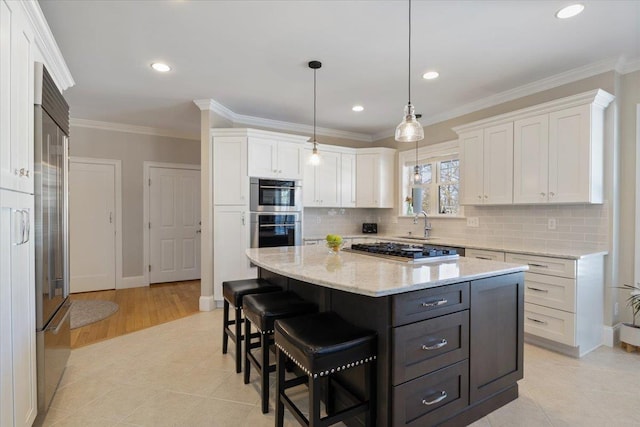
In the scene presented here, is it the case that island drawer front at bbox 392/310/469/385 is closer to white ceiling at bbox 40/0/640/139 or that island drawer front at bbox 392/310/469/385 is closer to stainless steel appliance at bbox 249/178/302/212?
white ceiling at bbox 40/0/640/139

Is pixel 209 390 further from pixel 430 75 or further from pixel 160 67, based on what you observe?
pixel 430 75

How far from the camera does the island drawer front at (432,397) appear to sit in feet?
5.16

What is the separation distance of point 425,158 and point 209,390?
4.05 metres

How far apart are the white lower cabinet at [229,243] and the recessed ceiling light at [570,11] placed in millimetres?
3460

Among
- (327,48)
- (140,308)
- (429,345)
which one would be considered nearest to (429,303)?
(429,345)

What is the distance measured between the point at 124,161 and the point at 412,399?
5391 mm

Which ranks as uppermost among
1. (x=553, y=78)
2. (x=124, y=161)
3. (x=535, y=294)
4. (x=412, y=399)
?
(x=553, y=78)

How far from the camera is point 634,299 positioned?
2.88 metres

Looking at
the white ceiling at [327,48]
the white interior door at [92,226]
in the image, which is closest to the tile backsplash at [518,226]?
the white ceiling at [327,48]

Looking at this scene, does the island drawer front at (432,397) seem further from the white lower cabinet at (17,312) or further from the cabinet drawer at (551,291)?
the white lower cabinet at (17,312)

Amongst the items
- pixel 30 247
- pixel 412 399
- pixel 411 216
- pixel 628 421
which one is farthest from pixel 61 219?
pixel 411 216

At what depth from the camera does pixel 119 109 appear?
Result: 438 centimetres

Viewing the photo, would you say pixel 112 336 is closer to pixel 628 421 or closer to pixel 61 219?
pixel 61 219

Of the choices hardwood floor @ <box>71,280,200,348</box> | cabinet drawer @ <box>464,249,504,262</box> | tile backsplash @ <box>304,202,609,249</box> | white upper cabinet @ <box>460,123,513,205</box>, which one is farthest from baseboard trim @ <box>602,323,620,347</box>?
hardwood floor @ <box>71,280,200,348</box>
